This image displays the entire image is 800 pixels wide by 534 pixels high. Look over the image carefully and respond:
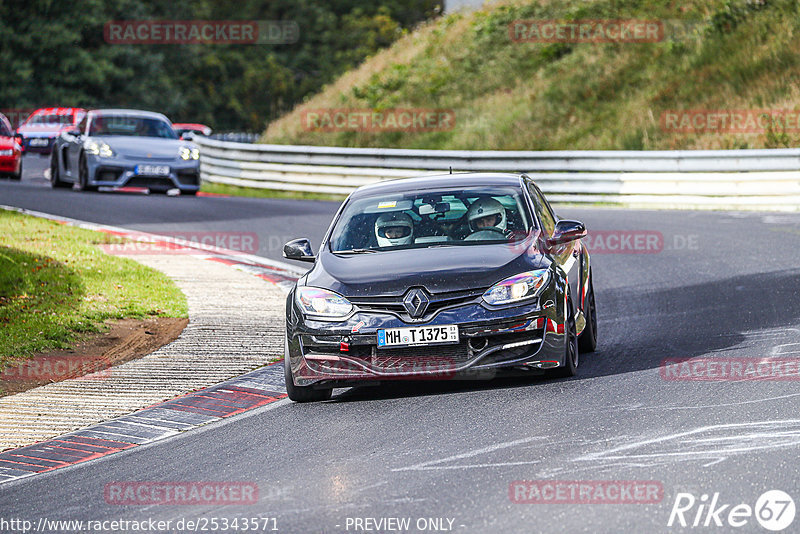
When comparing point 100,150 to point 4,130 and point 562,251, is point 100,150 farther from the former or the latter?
point 562,251

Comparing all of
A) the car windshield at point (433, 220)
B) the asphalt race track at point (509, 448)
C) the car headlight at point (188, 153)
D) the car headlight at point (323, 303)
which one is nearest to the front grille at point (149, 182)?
the car headlight at point (188, 153)

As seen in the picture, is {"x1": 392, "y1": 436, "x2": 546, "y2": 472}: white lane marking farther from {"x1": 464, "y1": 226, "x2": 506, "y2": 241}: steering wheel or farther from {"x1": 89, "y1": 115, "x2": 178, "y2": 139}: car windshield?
{"x1": 89, "y1": 115, "x2": 178, "y2": 139}: car windshield

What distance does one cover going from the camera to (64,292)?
13578 millimetres

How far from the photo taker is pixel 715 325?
1117 centimetres

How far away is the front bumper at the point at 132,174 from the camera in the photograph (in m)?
25.0

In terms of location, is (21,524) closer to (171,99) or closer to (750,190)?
(750,190)

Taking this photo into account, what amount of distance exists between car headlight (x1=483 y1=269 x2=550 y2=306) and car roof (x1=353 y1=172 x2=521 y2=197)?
158 centimetres

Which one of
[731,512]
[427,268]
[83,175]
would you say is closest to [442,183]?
[427,268]

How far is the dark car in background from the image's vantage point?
→ 25.0 meters

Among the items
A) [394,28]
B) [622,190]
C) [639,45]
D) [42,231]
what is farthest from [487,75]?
[394,28]

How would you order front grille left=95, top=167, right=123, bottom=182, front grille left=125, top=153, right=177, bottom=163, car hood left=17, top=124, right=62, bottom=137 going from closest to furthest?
front grille left=125, top=153, right=177, bottom=163
front grille left=95, top=167, right=123, bottom=182
car hood left=17, top=124, right=62, bottom=137

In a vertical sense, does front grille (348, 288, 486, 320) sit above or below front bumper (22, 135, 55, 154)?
above

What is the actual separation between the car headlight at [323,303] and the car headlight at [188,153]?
55.2 ft

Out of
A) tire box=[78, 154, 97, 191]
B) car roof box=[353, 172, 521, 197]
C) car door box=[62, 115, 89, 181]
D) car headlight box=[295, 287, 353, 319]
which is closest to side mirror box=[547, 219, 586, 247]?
car roof box=[353, 172, 521, 197]
